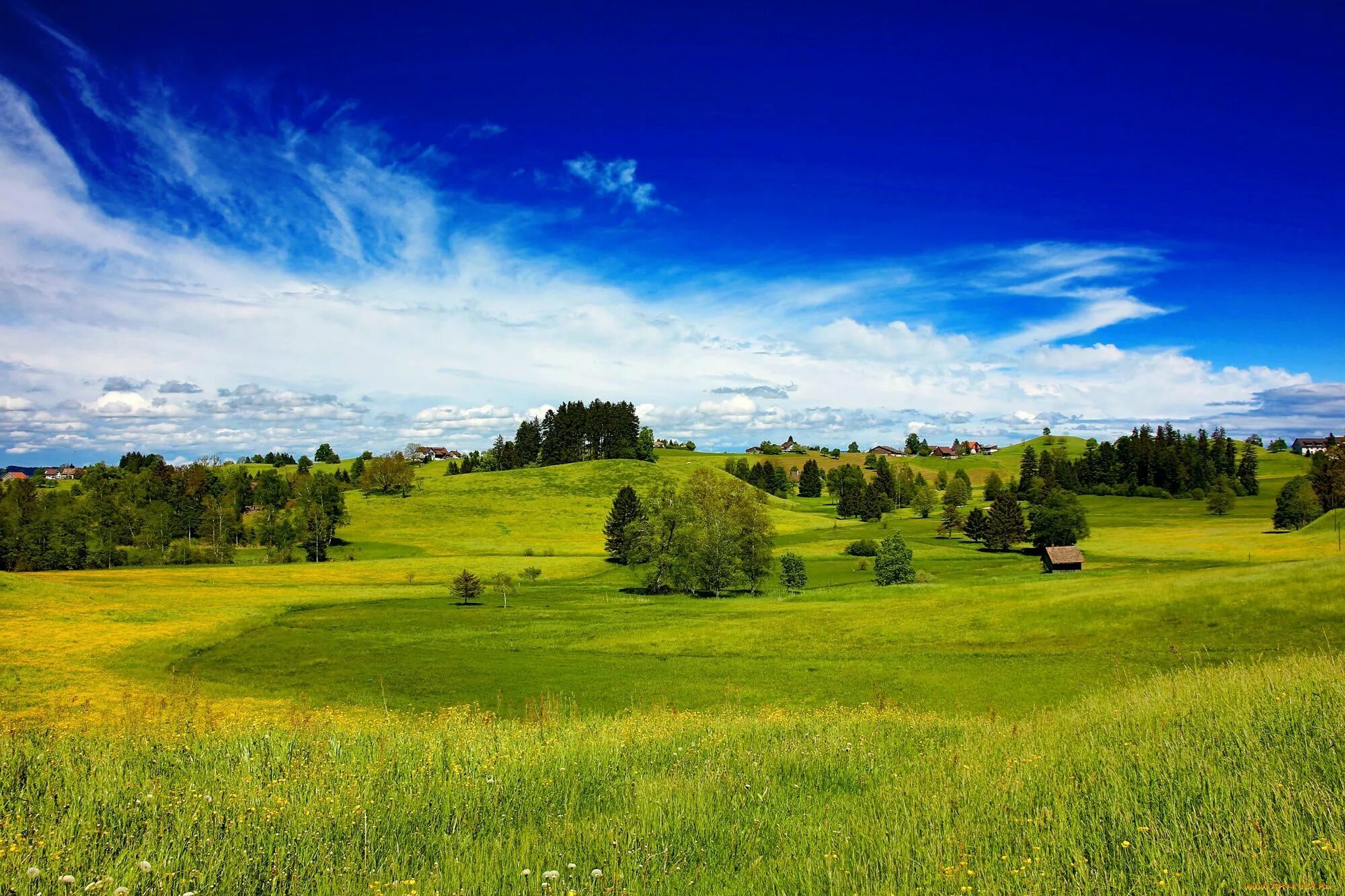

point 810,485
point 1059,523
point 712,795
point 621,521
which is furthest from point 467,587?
point 810,485

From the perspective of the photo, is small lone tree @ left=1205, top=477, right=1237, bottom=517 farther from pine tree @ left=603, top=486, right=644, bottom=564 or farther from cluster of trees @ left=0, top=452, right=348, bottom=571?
cluster of trees @ left=0, top=452, right=348, bottom=571

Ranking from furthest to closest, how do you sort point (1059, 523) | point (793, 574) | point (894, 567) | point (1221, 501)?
1. point (1221, 501)
2. point (1059, 523)
3. point (793, 574)
4. point (894, 567)

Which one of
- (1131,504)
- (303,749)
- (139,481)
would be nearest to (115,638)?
(303,749)

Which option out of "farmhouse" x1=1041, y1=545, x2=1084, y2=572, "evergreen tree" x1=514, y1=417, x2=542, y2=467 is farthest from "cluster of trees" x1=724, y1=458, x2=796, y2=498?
"farmhouse" x1=1041, y1=545, x2=1084, y2=572

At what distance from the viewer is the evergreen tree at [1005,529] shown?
108688 millimetres

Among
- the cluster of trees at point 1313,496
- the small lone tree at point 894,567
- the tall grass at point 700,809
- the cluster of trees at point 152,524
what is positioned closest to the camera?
the tall grass at point 700,809

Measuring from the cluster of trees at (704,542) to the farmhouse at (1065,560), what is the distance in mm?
32841

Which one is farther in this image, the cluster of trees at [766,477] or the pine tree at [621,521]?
the cluster of trees at [766,477]

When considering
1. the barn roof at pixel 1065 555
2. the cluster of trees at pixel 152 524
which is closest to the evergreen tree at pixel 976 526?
the barn roof at pixel 1065 555

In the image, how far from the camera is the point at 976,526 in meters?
117

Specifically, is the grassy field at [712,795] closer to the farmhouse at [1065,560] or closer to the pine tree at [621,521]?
the farmhouse at [1065,560]

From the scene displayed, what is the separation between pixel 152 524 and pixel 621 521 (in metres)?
68.7

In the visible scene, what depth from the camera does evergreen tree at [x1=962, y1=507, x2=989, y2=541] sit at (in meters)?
114

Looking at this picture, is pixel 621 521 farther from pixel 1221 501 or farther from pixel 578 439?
pixel 1221 501
